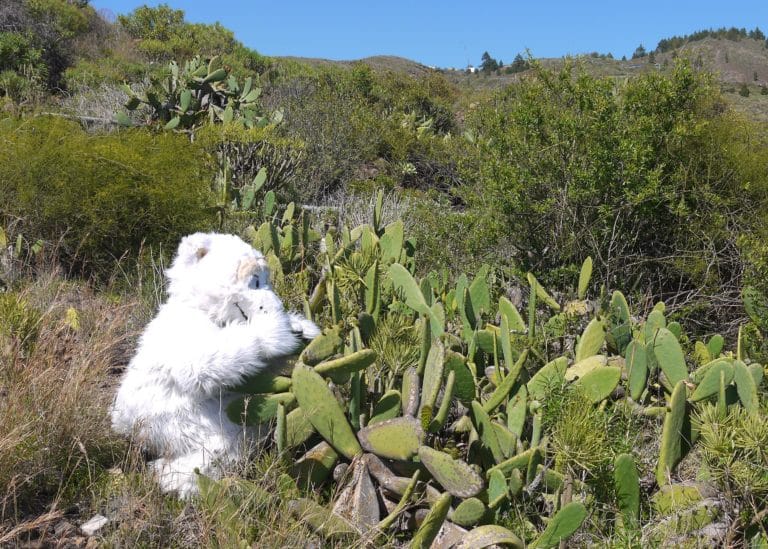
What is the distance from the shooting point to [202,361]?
7.61 ft

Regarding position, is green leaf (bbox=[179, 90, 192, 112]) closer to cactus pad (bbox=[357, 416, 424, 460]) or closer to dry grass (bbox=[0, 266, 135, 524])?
dry grass (bbox=[0, 266, 135, 524])

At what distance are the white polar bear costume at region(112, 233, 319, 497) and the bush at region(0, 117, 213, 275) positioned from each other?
8.88ft

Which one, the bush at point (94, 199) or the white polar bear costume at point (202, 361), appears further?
the bush at point (94, 199)

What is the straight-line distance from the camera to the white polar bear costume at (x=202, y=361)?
92.6 inches

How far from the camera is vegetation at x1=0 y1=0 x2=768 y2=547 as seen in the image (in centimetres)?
229

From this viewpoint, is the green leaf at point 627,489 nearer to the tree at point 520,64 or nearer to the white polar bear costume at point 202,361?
the white polar bear costume at point 202,361

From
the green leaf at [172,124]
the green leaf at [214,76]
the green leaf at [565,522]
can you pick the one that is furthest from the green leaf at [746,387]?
the green leaf at [214,76]

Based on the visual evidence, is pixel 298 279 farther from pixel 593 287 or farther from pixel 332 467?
pixel 593 287

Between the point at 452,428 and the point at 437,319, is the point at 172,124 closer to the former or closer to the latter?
the point at 437,319

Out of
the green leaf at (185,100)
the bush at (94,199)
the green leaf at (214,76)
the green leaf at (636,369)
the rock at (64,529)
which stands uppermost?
the green leaf at (214,76)

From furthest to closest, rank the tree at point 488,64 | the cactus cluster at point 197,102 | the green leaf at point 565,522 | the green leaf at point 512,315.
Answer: the tree at point 488,64 < the cactus cluster at point 197,102 < the green leaf at point 512,315 < the green leaf at point 565,522

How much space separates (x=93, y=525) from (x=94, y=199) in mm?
3321

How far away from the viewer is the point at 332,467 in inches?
99.0

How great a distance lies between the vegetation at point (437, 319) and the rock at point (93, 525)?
38mm
